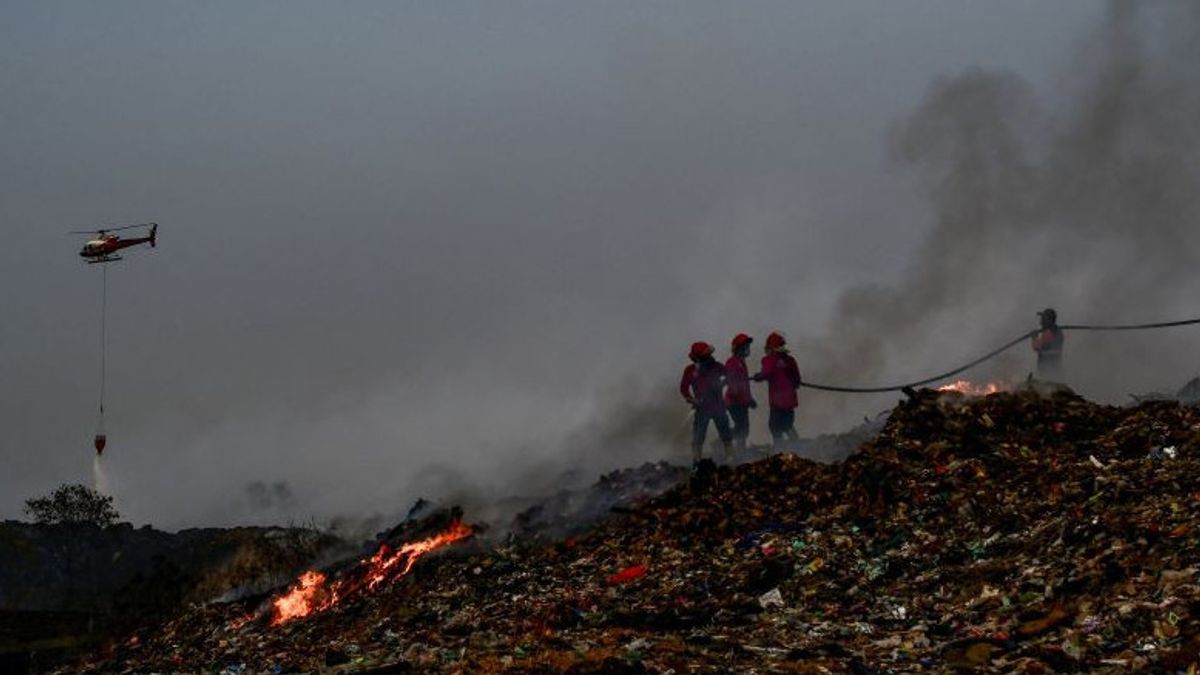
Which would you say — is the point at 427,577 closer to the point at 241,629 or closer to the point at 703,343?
the point at 241,629

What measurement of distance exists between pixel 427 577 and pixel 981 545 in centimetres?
769

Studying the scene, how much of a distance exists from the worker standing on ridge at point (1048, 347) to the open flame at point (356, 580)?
12.0 m

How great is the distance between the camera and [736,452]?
20.4 meters

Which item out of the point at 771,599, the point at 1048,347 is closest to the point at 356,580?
the point at 771,599

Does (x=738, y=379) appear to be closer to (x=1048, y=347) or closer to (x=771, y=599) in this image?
(x=1048, y=347)

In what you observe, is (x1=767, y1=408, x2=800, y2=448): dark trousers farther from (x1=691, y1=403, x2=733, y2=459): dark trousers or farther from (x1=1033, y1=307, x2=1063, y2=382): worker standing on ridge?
(x1=1033, y1=307, x2=1063, y2=382): worker standing on ridge

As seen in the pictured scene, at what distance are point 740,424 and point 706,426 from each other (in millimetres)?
687

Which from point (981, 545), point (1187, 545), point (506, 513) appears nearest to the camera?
point (1187, 545)

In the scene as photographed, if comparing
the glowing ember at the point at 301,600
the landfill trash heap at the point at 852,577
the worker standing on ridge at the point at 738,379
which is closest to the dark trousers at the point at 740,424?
the worker standing on ridge at the point at 738,379

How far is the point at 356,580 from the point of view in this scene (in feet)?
54.9

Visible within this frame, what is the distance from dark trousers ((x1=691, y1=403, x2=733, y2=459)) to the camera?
20078mm

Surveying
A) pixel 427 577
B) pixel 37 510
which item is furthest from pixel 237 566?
pixel 37 510

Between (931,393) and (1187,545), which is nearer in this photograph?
(1187,545)

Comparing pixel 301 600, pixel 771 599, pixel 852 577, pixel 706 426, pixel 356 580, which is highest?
pixel 706 426
